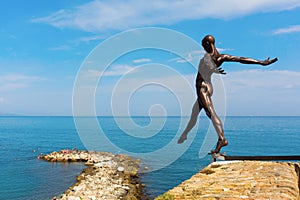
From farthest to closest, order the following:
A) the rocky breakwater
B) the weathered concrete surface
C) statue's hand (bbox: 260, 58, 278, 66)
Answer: the rocky breakwater < statue's hand (bbox: 260, 58, 278, 66) < the weathered concrete surface

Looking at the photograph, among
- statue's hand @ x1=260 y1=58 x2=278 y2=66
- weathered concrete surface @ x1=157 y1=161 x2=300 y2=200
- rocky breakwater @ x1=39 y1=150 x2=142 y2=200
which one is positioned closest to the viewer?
weathered concrete surface @ x1=157 y1=161 x2=300 y2=200

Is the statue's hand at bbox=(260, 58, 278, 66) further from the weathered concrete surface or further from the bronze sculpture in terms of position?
the weathered concrete surface

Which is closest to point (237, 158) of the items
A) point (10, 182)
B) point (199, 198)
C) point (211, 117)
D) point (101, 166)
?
point (211, 117)

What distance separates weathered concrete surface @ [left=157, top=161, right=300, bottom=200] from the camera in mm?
3850

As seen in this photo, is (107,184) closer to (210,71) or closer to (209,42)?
(210,71)

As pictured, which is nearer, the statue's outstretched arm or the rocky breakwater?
the statue's outstretched arm

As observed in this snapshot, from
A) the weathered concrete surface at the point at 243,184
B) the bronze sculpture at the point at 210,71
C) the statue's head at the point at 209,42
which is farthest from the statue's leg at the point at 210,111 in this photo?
the statue's head at the point at 209,42

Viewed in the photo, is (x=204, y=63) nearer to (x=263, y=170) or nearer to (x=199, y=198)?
(x=263, y=170)

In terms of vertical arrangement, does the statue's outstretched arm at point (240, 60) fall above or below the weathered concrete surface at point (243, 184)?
above

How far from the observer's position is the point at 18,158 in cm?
5178

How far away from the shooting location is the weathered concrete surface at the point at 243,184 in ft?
12.6

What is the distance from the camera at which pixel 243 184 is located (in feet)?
14.5

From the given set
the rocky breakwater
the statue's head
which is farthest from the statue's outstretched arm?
the rocky breakwater

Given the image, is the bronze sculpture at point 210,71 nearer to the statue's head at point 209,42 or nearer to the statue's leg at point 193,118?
the statue's head at point 209,42
